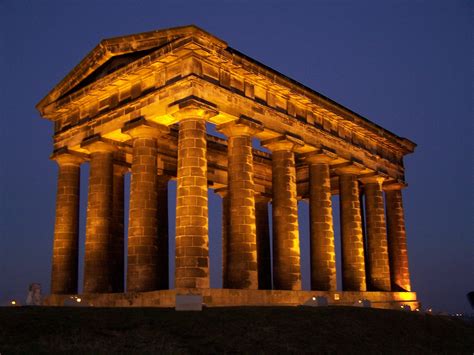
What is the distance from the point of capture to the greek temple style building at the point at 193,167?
33.2 meters

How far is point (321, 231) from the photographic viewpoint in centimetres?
4319

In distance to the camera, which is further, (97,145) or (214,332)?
(97,145)

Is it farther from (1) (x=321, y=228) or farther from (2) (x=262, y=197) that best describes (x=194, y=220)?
(2) (x=262, y=197)

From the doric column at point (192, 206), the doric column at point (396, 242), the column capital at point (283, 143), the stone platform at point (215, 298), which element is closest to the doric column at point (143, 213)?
the stone platform at point (215, 298)

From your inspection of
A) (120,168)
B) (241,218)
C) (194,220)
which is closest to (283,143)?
(241,218)

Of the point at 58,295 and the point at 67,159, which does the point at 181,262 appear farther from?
the point at 67,159

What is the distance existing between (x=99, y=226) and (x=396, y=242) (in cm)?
2902

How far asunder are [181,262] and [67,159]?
15155mm

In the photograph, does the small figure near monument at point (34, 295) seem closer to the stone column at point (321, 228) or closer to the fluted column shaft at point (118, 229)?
the fluted column shaft at point (118, 229)

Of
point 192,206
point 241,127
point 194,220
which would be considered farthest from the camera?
point 241,127

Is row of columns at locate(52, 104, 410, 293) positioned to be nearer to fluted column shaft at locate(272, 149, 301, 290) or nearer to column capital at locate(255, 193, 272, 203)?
fluted column shaft at locate(272, 149, 301, 290)

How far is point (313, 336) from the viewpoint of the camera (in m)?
24.4

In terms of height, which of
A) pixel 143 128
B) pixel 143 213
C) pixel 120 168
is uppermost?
pixel 143 128

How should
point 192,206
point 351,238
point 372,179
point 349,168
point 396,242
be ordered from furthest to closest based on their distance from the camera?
point 396,242 → point 372,179 → point 349,168 → point 351,238 → point 192,206
